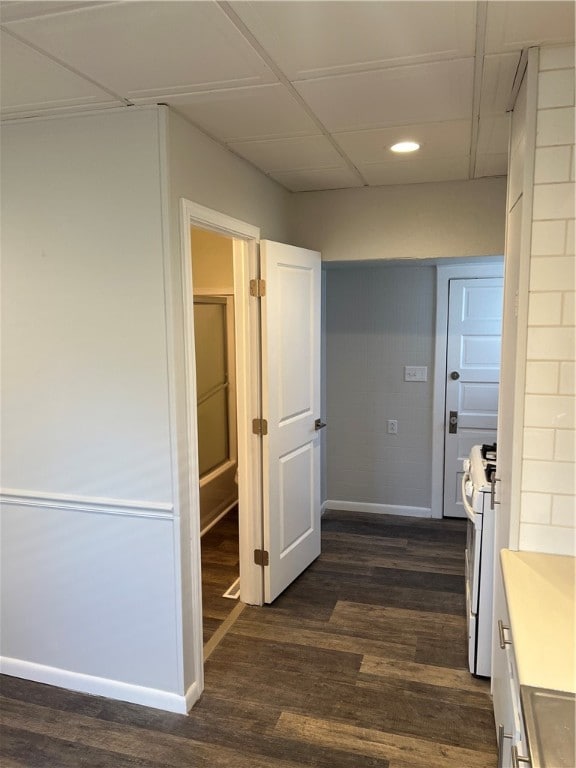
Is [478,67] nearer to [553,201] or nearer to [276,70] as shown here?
[553,201]

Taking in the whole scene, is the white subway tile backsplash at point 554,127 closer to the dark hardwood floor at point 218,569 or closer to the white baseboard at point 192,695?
the white baseboard at point 192,695

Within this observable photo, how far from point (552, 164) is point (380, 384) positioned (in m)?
3.05

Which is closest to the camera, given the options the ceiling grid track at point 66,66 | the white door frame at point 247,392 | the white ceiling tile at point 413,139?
the ceiling grid track at point 66,66

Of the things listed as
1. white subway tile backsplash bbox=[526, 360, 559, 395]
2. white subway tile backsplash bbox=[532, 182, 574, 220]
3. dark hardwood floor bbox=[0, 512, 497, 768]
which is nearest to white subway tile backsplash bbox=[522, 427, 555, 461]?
white subway tile backsplash bbox=[526, 360, 559, 395]

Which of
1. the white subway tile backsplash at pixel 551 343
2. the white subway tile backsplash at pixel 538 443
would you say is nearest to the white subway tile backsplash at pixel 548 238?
the white subway tile backsplash at pixel 551 343

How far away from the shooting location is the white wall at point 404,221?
3.27 metres

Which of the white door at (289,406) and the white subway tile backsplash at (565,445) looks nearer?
the white subway tile backsplash at (565,445)

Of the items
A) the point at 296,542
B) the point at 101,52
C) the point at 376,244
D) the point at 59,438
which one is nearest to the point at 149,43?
the point at 101,52

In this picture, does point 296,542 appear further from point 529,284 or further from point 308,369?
point 529,284

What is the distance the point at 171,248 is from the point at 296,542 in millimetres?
2087

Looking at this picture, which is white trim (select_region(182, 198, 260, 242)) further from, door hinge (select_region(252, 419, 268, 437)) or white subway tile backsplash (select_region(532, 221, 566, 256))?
white subway tile backsplash (select_region(532, 221, 566, 256))

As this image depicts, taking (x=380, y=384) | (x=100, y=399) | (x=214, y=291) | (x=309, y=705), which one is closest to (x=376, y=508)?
(x=380, y=384)

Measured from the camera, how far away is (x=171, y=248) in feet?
7.22

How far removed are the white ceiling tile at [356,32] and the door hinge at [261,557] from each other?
243 cm
